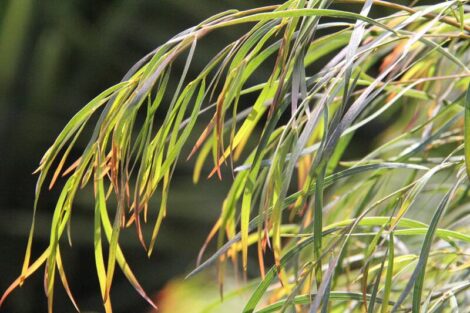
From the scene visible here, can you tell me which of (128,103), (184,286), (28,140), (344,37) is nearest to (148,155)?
(128,103)

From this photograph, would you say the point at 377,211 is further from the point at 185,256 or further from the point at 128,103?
the point at 185,256

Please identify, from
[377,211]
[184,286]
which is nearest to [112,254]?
[377,211]

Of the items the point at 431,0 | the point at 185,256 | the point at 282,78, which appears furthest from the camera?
the point at 185,256

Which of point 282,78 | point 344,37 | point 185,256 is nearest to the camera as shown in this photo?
point 282,78

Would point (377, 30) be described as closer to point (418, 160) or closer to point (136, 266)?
point (418, 160)

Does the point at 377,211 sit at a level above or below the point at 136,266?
above

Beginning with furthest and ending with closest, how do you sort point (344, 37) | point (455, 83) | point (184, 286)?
point (184, 286) → point (455, 83) → point (344, 37)

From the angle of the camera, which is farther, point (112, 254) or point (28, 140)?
point (28, 140)

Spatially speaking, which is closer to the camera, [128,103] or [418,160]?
[128,103]

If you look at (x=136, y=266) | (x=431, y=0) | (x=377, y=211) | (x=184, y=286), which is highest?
(x=431, y=0)
